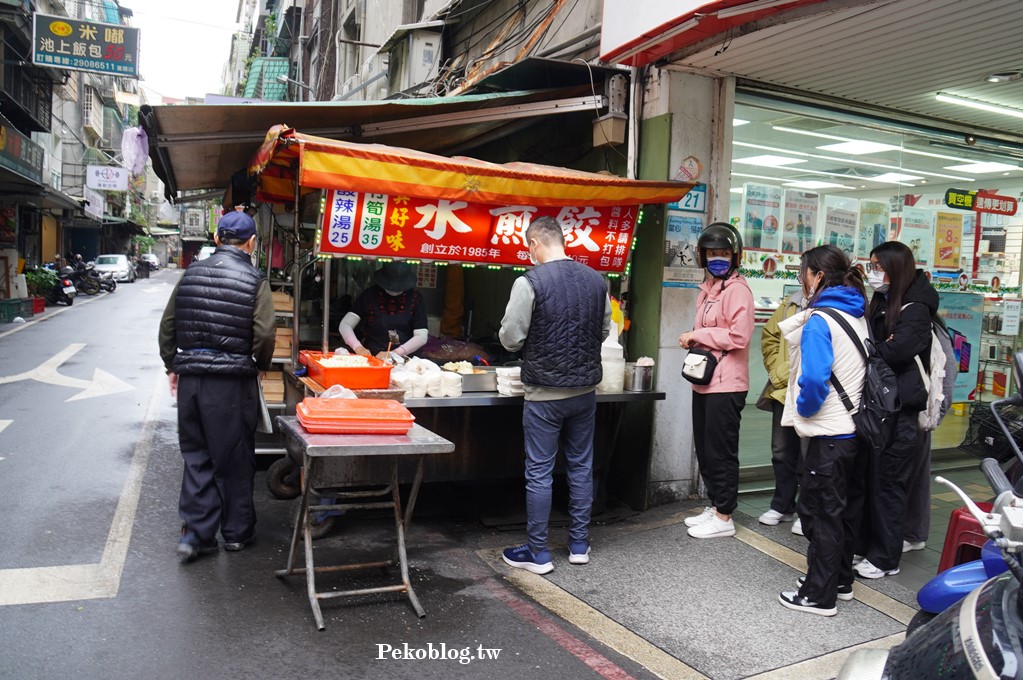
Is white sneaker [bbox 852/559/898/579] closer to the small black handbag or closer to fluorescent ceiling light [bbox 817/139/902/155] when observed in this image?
the small black handbag

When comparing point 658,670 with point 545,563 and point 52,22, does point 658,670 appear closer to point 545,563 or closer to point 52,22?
point 545,563

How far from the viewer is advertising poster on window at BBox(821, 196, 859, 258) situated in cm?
720

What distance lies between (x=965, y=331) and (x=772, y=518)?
393cm

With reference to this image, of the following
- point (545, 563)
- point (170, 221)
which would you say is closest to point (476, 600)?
point (545, 563)

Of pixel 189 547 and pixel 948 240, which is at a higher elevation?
pixel 948 240

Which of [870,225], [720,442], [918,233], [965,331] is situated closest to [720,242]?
[720,442]

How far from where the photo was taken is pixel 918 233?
7852mm

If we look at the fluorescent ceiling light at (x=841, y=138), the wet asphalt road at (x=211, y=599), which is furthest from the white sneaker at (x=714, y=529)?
the fluorescent ceiling light at (x=841, y=138)

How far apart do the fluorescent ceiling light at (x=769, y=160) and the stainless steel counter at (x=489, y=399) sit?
7.81 ft

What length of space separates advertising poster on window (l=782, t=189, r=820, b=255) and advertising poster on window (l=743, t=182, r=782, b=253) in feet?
0.30

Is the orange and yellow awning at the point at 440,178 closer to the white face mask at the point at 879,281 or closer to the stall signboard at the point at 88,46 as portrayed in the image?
the white face mask at the point at 879,281

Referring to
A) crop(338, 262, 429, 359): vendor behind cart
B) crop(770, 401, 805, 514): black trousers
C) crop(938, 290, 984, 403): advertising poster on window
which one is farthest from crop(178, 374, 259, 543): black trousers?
crop(938, 290, 984, 403): advertising poster on window

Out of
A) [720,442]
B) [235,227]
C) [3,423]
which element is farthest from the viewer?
[3,423]

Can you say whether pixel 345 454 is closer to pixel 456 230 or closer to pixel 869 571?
pixel 456 230
